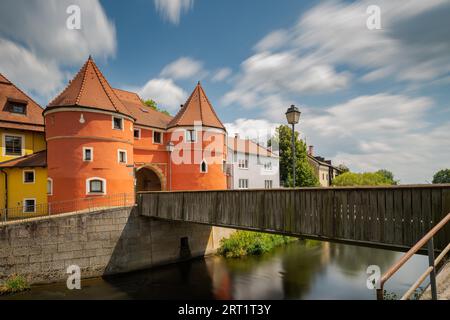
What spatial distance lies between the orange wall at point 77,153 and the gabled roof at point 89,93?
69cm

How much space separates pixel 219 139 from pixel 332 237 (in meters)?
17.7

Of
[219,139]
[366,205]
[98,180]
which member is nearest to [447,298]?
[366,205]

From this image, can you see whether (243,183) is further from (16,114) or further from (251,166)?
(16,114)

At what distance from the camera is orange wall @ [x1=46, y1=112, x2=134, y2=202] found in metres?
18.6

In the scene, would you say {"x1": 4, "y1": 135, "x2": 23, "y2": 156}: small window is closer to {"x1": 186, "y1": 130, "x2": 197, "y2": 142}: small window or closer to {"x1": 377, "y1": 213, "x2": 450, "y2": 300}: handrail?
{"x1": 186, "y1": 130, "x2": 197, "y2": 142}: small window

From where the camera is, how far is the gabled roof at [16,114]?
21375 mm

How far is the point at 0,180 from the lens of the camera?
66.3 feet

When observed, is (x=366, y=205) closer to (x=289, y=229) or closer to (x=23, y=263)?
(x=289, y=229)

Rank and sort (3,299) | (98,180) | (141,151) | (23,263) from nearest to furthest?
(3,299)
(23,263)
(98,180)
(141,151)

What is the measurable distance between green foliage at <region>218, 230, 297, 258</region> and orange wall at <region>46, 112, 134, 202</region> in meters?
9.14

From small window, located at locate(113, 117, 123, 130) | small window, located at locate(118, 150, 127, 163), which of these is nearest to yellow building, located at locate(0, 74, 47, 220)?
small window, located at locate(118, 150, 127, 163)

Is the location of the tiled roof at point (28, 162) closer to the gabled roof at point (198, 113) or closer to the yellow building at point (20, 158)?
the yellow building at point (20, 158)

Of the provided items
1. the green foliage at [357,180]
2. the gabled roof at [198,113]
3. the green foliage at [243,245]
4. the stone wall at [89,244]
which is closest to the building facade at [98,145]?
the gabled roof at [198,113]

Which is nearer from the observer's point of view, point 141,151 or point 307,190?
point 307,190
